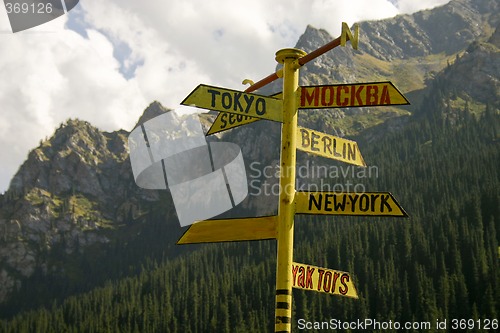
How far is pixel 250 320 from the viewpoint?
12294cm

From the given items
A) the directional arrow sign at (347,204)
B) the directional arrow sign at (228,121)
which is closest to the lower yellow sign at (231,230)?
the directional arrow sign at (347,204)

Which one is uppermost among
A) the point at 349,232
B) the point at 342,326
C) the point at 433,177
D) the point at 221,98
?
the point at 433,177

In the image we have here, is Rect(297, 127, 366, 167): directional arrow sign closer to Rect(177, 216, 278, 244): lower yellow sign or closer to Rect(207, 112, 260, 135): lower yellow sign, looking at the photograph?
Rect(207, 112, 260, 135): lower yellow sign

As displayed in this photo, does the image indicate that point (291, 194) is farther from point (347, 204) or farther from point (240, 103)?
point (240, 103)

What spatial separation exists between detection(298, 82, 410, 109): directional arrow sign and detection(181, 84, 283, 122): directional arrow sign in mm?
512

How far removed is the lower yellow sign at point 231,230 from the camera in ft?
24.7

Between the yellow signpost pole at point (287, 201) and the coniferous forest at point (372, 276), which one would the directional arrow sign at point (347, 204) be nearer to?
the yellow signpost pole at point (287, 201)

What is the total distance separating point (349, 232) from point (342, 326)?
139 ft

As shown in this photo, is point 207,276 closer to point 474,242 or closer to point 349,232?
point 349,232

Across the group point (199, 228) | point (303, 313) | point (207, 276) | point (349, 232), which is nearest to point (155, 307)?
point (207, 276)

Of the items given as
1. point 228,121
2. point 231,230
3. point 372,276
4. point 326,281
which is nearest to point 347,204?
point 326,281

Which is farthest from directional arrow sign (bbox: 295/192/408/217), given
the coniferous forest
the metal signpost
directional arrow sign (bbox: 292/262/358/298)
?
the coniferous forest

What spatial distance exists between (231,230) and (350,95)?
2.58 m

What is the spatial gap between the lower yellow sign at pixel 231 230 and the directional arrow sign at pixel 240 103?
1.36m
